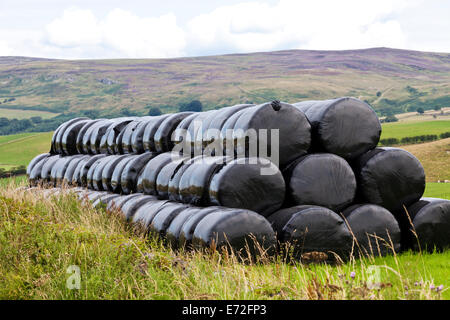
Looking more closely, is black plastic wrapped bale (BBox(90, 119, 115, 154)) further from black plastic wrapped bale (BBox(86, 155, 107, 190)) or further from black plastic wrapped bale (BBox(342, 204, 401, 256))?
black plastic wrapped bale (BBox(342, 204, 401, 256))

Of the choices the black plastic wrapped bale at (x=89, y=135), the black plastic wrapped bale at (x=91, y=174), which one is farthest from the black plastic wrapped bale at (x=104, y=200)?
the black plastic wrapped bale at (x=89, y=135)

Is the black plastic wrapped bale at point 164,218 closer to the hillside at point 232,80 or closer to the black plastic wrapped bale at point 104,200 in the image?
the black plastic wrapped bale at point 104,200

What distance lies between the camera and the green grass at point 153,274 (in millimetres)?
5078

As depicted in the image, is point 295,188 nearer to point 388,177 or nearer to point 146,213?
point 388,177

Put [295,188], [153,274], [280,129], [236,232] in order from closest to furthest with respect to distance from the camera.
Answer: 1. [153,274]
2. [236,232]
3. [295,188]
4. [280,129]

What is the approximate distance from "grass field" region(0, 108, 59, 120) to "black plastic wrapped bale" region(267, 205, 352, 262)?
10836 cm

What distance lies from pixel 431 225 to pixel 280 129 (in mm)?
2663

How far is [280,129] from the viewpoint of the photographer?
28.4ft

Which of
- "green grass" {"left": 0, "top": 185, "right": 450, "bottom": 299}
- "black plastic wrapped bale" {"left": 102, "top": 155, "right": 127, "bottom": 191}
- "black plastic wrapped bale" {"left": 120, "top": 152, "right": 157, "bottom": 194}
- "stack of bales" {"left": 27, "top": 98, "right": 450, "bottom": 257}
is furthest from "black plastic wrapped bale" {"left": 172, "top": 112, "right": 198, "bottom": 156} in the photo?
"green grass" {"left": 0, "top": 185, "right": 450, "bottom": 299}

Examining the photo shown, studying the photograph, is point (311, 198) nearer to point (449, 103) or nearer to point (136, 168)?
point (136, 168)

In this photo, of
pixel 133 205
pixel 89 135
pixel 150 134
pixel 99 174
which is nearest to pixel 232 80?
pixel 89 135

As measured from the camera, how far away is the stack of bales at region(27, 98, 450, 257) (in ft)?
26.1

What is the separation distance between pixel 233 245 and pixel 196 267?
1.45 m
